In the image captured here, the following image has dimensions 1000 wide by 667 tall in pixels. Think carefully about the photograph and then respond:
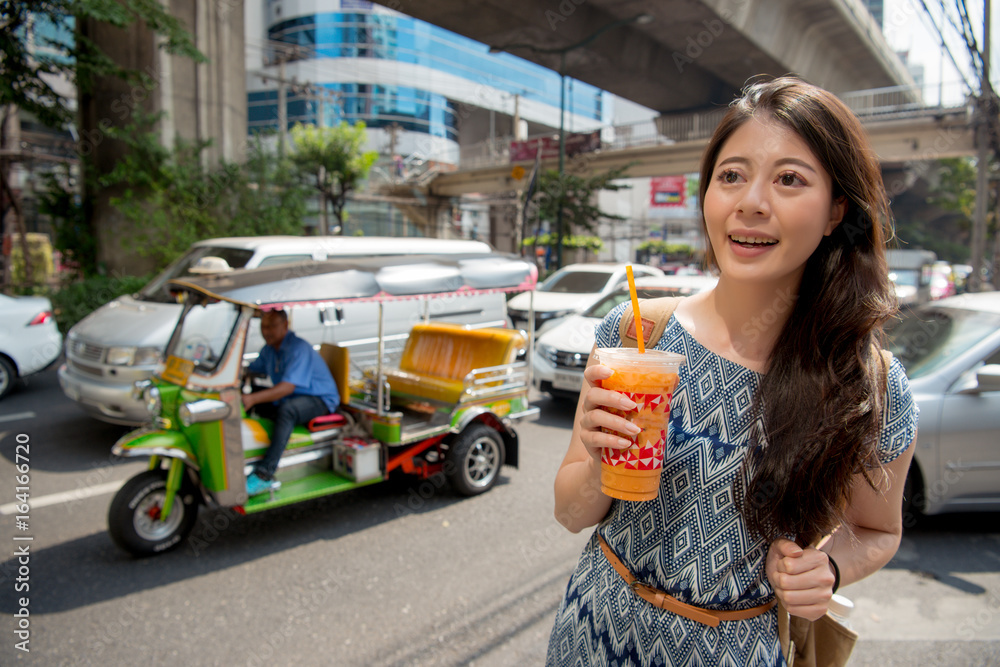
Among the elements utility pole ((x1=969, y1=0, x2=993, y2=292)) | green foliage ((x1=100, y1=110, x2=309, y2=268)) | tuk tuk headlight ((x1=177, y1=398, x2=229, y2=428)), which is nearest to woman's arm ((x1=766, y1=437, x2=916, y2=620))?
tuk tuk headlight ((x1=177, y1=398, x2=229, y2=428))

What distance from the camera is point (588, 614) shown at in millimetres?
1490

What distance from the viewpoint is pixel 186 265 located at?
313 inches

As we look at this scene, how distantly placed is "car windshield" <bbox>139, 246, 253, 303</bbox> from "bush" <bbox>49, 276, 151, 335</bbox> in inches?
186

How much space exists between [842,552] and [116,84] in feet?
51.6

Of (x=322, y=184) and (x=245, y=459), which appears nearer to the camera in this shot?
(x=245, y=459)

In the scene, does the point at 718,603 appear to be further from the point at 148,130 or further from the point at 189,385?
the point at 148,130

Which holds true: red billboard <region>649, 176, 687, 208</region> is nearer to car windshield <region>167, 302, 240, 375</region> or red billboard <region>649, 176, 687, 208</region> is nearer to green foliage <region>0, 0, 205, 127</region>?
green foliage <region>0, 0, 205, 127</region>

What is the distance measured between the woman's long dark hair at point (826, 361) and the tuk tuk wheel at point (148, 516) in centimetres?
408

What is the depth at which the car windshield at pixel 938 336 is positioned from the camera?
15.2 feet

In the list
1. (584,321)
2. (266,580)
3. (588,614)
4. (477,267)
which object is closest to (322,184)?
(584,321)

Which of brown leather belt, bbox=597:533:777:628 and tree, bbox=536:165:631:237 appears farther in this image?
tree, bbox=536:165:631:237

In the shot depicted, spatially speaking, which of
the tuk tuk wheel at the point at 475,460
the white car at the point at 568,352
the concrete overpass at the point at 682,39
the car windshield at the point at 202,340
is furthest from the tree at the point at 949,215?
the car windshield at the point at 202,340

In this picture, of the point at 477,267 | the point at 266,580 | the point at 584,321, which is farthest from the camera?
the point at 584,321

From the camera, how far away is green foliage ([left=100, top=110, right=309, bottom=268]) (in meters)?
12.6
